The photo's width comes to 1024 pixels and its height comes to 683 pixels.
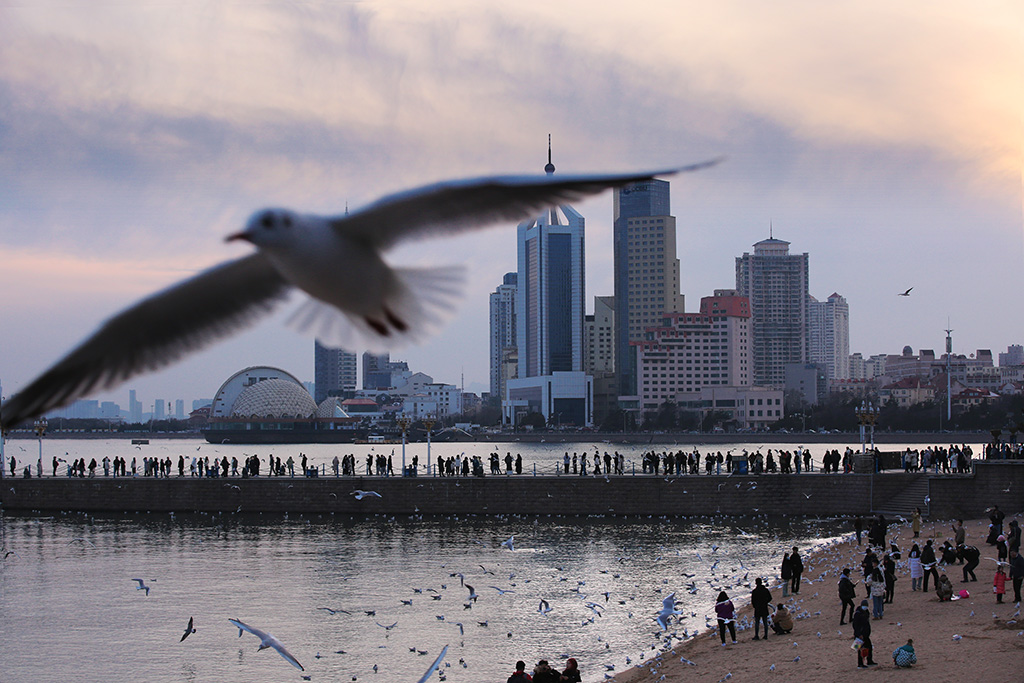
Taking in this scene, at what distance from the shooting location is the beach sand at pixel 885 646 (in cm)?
1109

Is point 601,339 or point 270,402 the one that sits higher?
point 601,339

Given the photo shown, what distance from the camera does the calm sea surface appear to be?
15.3 meters

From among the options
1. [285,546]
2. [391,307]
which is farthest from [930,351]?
[391,307]

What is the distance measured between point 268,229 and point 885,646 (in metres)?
11.7

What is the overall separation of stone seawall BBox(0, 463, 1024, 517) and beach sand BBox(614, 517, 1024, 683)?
12.8 meters

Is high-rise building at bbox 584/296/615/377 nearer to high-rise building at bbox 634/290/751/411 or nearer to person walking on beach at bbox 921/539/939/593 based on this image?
high-rise building at bbox 634/290/751/411

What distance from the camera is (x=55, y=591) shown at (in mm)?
21141

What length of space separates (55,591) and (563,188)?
21357mm

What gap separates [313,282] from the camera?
327cm

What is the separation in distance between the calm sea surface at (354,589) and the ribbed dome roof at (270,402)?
64.9m

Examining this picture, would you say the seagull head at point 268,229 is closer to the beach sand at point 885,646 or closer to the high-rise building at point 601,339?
the beach sand at point 885,646

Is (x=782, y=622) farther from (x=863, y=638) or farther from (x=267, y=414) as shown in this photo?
(x=267, y=414)

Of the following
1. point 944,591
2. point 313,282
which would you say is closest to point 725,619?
point 944,591

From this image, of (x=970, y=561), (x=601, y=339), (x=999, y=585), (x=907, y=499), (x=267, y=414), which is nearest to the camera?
(x=999, y=585)
